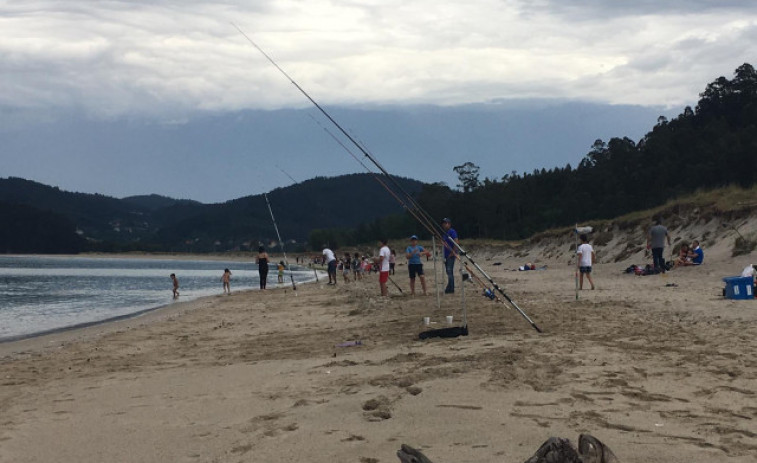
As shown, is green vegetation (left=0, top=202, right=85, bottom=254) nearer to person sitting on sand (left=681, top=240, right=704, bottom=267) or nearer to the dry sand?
person sitting on sand (left=681, top=240, right=704, bottom=267)

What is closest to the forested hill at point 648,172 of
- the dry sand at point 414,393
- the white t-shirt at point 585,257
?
the white t-shirt at point 585,257

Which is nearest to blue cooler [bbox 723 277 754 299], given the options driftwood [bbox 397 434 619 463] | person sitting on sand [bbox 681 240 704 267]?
person sitting on sand [bbox 681 240 704 267]

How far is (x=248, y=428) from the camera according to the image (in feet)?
18.4

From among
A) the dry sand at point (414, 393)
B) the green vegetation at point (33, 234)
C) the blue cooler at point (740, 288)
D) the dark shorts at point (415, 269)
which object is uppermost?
the green vegetation at point (33, 234)

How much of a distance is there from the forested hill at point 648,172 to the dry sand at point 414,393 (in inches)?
1235

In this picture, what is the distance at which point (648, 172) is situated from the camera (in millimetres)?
57156

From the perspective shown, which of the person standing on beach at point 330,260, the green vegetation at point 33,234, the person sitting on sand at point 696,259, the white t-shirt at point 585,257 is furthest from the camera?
the green vegetation at point 33,234

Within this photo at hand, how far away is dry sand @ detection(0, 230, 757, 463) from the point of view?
4.84m

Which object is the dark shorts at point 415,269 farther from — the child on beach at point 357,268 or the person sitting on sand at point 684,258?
the child on beach at point 357,268

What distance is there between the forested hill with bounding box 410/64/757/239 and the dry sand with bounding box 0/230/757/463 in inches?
1235

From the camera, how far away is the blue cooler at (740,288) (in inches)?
443

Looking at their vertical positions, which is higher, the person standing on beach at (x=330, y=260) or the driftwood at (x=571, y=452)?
the person standing on beach at (x=330, y=260)

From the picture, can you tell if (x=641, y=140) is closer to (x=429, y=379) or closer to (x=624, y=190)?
(x=624, y=190)

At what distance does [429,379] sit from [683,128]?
5739cm
